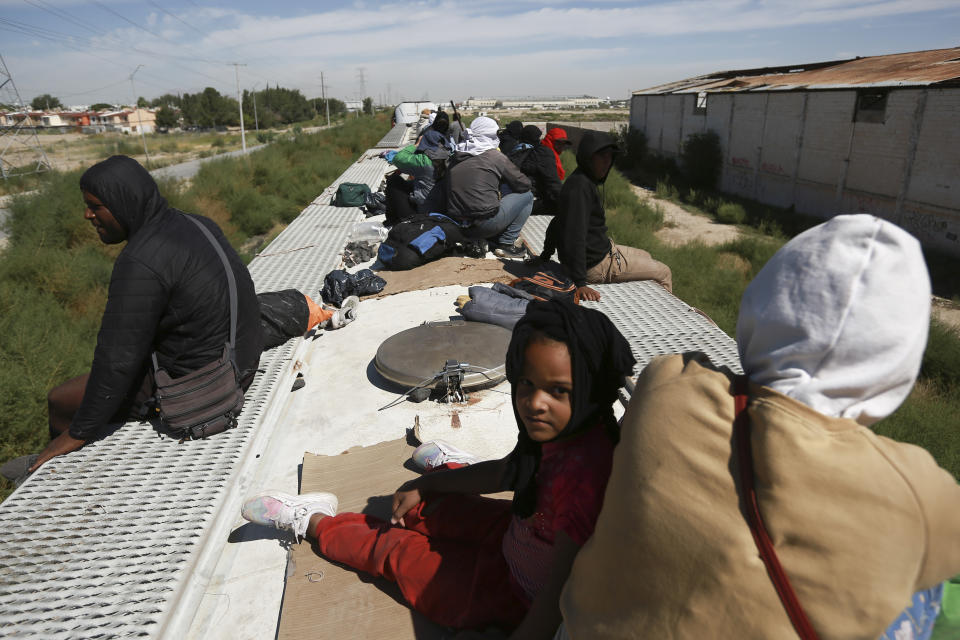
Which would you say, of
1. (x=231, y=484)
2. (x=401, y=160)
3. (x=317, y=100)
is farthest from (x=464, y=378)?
(x=317, y=100)

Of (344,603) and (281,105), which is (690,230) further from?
(281,105)

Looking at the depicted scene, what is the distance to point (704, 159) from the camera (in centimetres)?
1777

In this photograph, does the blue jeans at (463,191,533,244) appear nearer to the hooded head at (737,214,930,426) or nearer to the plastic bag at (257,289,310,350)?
the plastic bag at (257,289,310,350)

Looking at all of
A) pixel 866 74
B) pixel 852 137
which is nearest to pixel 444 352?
pixel 852 137

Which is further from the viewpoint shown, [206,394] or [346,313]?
[346,313]

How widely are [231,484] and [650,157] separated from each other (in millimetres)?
22131

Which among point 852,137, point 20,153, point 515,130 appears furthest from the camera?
point 20,153

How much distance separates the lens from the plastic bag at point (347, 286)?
15.8 ft

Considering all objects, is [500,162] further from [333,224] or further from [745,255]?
[745,255]

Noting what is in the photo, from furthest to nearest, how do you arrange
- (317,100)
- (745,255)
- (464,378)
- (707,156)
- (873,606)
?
(317,100) → (707,156) → (745,255) → (464,378) → (873,606)

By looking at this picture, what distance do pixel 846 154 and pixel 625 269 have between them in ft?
33.1

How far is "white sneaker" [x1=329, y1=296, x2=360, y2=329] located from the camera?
4.32 m

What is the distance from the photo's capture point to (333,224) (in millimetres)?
7527

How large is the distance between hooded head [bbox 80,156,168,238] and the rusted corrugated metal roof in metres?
11.9
